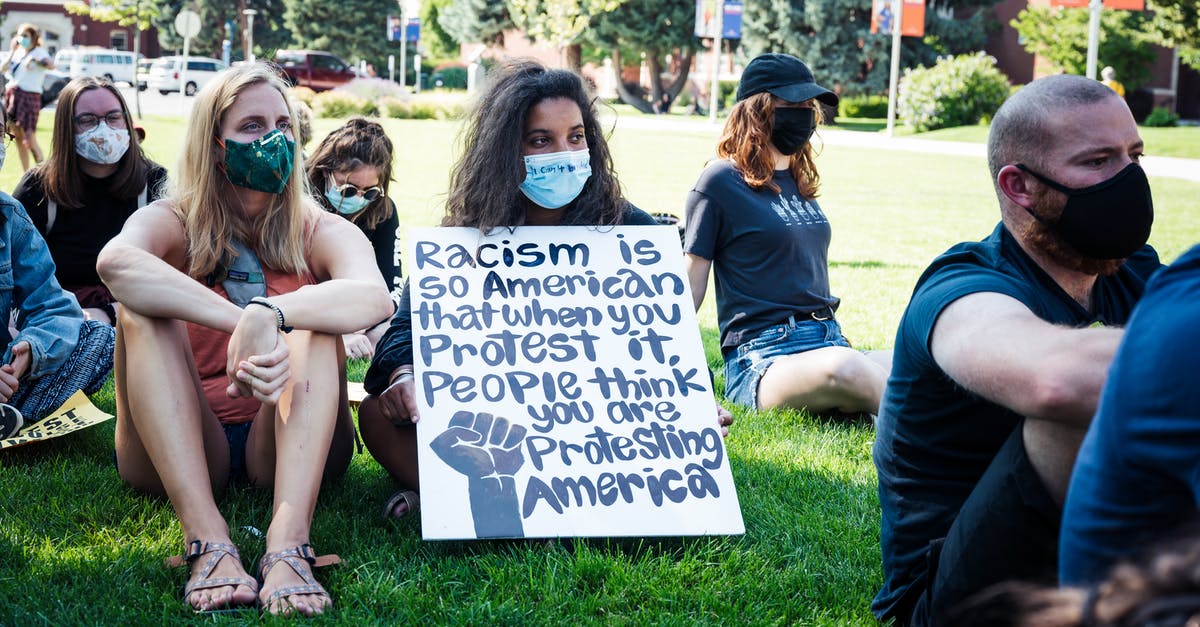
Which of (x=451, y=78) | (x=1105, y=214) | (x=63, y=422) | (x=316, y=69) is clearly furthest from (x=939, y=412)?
(x=451, y=78)

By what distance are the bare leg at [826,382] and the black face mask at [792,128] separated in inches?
38.0

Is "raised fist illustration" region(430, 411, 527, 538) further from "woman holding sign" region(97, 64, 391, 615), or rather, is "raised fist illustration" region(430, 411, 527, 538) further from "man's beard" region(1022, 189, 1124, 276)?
"man's beard" region(1022, 189, 1124, 276)

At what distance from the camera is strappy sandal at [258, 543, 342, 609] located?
3225 millimetres

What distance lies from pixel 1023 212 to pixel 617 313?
1.67 meters

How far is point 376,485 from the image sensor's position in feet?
14.4

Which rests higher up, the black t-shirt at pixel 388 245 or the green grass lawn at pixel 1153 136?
the green grass lawn at pixel 1153 136

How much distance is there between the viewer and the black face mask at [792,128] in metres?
5.40

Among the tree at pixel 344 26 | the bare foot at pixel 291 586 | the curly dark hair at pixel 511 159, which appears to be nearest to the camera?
the bare foot at pixel 291 586

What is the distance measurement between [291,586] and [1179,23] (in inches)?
1432

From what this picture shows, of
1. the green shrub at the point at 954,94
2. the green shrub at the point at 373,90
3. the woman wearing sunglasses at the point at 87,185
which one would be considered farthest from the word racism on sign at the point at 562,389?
the green shrub at the point at 373,90

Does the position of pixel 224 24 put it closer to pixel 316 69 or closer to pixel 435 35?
pixel 316 69

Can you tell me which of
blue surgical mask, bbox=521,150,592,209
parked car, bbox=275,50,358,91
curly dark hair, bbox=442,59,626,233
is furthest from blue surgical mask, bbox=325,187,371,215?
parked car, bbox=275,50,358,91

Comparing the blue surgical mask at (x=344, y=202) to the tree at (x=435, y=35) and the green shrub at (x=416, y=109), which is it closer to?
the green shrub at (x=416, y=109)

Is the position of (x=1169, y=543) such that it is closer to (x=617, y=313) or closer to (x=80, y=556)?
(x=617, y=313)
